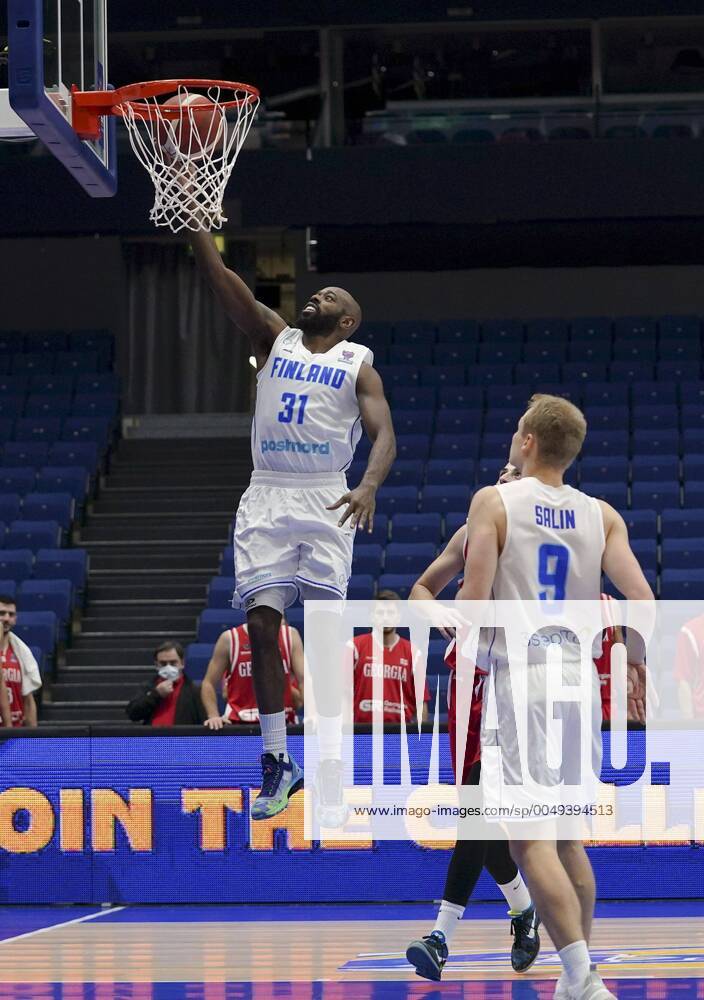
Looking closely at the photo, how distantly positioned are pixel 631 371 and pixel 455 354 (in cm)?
217

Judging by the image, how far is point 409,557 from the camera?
14375 mm

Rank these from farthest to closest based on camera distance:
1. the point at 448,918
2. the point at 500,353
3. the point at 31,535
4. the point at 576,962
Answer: the point at 500,353
the point at 31,535
the point at 448,918
the point at 576,962

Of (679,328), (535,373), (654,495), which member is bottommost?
(654,495)

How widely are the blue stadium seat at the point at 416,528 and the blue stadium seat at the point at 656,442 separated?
266 centimetres

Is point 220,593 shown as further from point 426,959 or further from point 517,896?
point 426,959

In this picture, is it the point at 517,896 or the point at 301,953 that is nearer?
the point at 517,896

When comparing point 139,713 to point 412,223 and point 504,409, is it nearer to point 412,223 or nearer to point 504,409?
point 504,409

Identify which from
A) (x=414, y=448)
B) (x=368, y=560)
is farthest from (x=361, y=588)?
(x=414, y=448)

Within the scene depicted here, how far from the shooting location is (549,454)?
576cm

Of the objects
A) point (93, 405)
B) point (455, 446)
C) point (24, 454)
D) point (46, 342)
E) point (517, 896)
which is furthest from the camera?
point (46, 342)

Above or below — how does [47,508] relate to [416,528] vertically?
below

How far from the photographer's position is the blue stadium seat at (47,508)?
1633 centimetres

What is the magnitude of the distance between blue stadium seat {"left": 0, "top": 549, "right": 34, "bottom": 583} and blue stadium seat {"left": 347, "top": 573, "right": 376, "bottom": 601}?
3.31 meters

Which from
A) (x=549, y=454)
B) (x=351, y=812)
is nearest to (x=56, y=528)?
(x=351, y=812)
